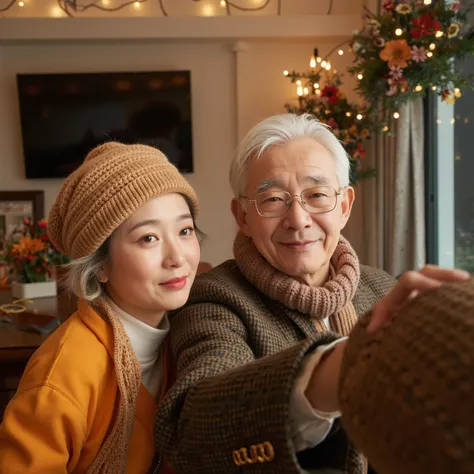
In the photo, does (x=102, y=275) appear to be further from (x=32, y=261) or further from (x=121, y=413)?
(x=32, y=261)

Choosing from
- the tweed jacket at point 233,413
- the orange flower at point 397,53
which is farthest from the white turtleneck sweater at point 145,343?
the orange flower at point 397,53

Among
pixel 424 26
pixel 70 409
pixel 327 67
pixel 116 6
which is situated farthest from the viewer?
pixel 116 6

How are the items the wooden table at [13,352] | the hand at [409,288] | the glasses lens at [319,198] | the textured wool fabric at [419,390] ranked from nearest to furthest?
the textured wool fabric at [419,390]
the hand at [409,288]
the glasses lens at [319,198]
the wooden table at [13,352]

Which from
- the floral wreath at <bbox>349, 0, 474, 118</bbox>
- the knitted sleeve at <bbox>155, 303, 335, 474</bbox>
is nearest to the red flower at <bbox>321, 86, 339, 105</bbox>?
the floral wreath at <bbox>349, 0, 474, 118</bbox>

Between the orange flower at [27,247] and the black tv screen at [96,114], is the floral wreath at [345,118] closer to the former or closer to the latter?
the black tv screen at [96,114]

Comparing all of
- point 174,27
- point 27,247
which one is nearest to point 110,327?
point 27,247

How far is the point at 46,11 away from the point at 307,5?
2.16 m

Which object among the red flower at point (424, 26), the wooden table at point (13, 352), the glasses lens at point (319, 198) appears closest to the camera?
the glasses lens at point (319, 198)

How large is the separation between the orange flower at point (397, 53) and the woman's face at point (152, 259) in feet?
6.97

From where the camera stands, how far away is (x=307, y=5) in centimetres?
464

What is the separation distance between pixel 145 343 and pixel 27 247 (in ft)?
4.68

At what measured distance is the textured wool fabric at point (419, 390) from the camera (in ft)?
1.33

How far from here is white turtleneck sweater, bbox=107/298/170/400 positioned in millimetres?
1116

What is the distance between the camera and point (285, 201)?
1.28 m
